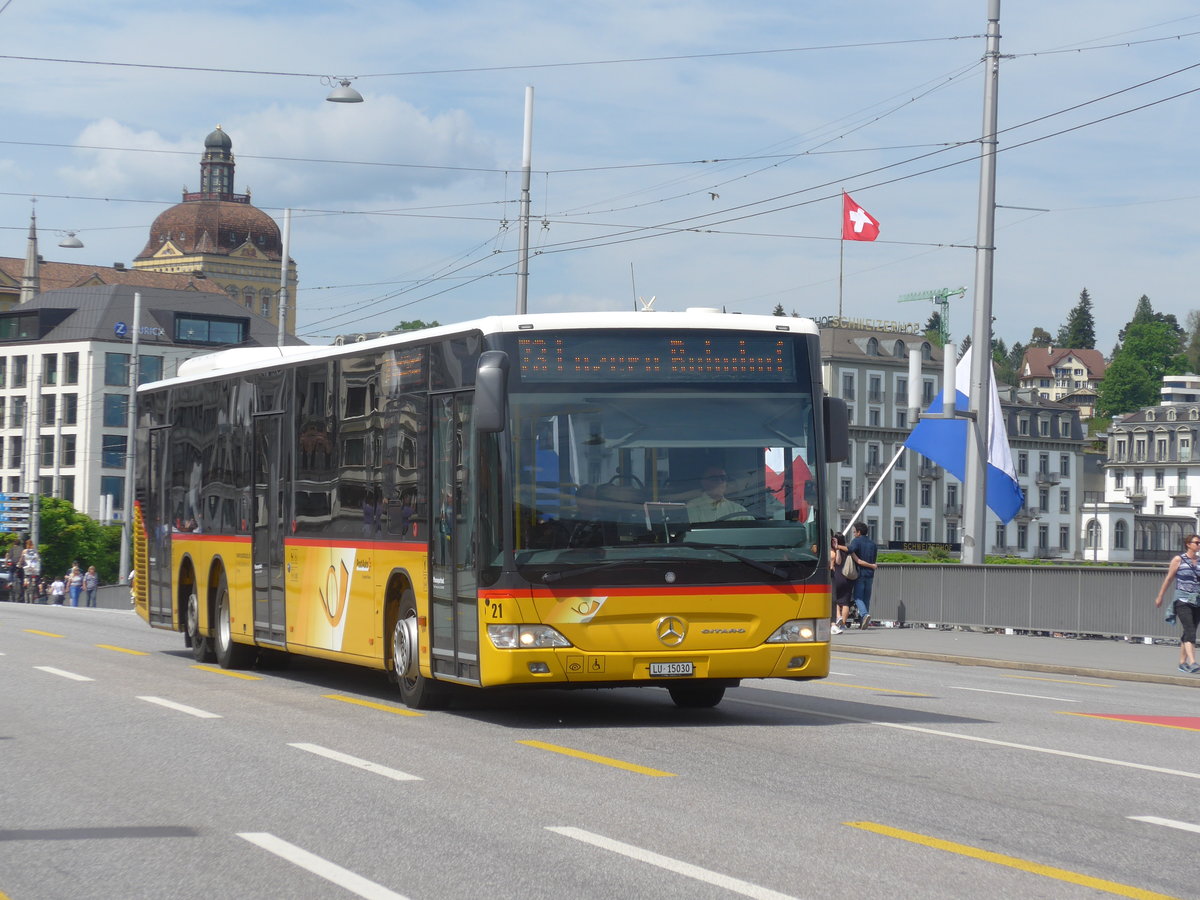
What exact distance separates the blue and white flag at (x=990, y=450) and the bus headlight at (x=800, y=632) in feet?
61.6

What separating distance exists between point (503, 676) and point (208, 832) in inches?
186

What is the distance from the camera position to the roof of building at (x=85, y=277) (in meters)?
174

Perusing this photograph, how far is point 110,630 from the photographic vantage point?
3011 centimetres

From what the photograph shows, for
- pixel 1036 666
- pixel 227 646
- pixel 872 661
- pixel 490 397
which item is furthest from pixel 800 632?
pixel 872 661

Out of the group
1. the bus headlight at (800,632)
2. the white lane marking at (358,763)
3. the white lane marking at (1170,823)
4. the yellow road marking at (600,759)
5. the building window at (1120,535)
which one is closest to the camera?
the white lane marking at (1170,823)

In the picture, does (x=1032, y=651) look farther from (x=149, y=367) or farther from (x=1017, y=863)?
(x=149, y=367)

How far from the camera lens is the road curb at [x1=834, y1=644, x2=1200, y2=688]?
69.7 ft

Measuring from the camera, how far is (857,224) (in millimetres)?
36656

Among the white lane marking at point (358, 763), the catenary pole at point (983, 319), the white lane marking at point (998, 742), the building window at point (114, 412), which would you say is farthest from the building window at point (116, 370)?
the white lane marking at point (358, 763)

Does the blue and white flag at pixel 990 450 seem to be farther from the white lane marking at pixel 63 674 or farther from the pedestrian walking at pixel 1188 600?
the white lane marking at pixel 63 674

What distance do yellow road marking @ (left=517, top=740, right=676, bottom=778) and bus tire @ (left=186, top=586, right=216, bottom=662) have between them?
8891 millimetres

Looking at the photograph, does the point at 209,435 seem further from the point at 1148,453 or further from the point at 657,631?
the point at 1148,453

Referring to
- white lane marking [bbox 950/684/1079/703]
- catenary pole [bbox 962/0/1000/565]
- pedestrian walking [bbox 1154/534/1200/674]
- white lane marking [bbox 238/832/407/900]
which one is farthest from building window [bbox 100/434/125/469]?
white lane marking [bbox 238/832/407/900]

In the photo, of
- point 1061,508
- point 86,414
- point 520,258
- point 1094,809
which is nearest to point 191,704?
point 1094,809
